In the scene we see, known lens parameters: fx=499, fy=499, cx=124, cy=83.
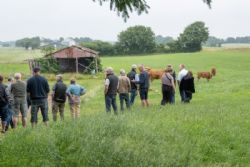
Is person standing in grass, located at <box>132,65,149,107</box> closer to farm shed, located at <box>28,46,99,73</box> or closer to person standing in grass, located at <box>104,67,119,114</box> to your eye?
person standing in grass, located at <box>104,67,119,114</box>

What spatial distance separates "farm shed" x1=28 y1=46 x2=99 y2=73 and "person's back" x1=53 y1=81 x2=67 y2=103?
126 ft

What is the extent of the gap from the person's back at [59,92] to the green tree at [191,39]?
92065 mm

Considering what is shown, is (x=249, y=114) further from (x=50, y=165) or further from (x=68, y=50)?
(x=68, y=50)

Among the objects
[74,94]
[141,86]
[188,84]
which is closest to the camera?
[74,94]

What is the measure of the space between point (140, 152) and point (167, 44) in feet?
327

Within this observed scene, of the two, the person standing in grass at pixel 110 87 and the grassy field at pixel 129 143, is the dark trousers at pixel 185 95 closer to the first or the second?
the person standing in grass at pixel 110 87

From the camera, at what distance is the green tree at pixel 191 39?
108m

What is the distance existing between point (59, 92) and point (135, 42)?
311ft

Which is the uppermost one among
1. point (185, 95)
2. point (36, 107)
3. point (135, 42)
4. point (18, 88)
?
point (135, 42)

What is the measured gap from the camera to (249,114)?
1659cm

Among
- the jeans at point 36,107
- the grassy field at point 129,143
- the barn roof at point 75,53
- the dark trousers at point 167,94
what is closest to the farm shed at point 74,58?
the barn roof at point 75,53

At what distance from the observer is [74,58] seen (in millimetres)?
56625

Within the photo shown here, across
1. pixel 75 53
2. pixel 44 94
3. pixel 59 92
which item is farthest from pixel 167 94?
pixel 75 53

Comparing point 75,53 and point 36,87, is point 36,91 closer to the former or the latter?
point 36,87
